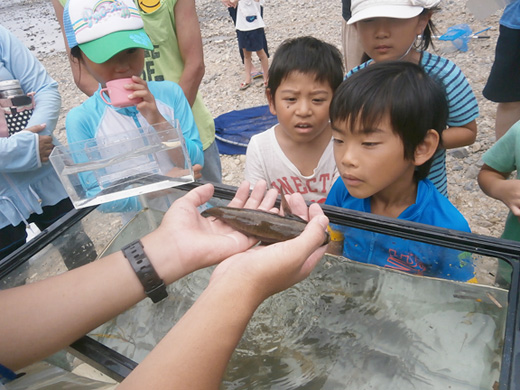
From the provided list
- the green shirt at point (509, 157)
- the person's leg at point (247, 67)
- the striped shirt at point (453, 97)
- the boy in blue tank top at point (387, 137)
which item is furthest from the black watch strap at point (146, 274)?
the person's leg at point (247, 67)

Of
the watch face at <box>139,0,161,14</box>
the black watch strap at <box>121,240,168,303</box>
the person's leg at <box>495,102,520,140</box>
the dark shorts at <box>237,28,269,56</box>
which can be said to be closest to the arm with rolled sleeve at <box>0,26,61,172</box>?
the watch face at <box>139,0,161,14</box>

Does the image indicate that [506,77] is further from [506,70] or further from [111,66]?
[111,66]

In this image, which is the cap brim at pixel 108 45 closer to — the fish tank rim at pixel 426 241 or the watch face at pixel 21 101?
the watch face at pixel 21 101

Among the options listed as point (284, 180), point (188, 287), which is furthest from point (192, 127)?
point (188, 287)

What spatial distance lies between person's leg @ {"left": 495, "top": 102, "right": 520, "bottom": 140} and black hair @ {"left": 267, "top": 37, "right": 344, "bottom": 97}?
1701mm

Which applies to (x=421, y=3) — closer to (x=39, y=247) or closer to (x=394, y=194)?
(x=394, y=194)

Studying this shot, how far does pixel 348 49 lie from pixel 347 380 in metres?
4.70

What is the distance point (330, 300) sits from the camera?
190 cm

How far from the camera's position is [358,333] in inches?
67.6

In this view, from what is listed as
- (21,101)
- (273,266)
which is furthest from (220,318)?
(21,101)

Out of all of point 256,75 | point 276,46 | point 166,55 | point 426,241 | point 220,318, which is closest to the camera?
point 220,318

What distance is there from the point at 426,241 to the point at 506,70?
2334 mm

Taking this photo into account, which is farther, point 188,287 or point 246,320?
point 188,287

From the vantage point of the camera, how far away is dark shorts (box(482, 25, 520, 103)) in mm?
3000
